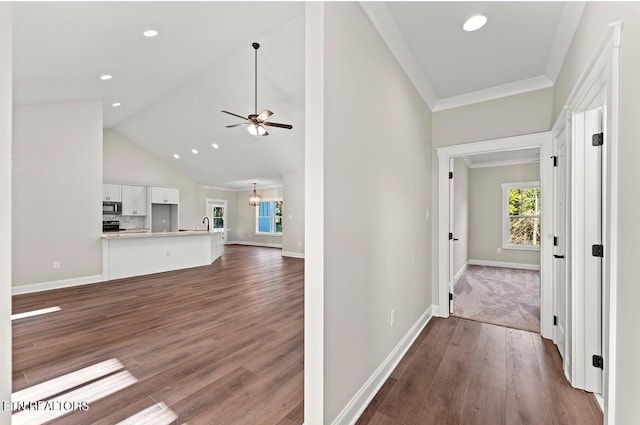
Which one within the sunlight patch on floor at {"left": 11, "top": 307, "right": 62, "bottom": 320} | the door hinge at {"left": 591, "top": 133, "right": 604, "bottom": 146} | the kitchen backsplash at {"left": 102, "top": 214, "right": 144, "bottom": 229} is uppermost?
the door hinge at {"left": 591, "top": 133, "right": 604, "bottom": 146}

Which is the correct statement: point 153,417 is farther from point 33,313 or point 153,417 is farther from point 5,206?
point 33,313

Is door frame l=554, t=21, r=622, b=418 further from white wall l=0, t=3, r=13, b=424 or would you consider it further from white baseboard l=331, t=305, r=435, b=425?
white wall l=0, t=3, r=13, b=424

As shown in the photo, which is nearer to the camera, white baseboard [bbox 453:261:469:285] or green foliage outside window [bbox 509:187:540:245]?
white baseboard [bbox 453:261:469:285]

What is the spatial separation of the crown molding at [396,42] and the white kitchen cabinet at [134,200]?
28.2 feet

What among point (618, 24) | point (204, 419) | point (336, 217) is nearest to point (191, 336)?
point (204, 419)

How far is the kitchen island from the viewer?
16.9ft

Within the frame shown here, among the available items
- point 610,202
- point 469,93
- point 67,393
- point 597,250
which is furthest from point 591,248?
point 67,393

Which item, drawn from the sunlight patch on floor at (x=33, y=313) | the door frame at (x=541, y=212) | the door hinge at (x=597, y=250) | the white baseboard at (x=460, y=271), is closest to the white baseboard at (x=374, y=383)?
the door frame at (x=541, y=212)

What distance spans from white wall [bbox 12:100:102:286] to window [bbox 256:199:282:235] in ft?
21.5

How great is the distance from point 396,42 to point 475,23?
1.95ft

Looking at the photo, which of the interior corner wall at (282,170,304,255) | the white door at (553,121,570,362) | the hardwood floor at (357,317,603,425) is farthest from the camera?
the interior corner wall at (282,170,304,255)

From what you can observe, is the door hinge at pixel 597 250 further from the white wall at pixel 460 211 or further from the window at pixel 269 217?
the window at pixel 269 217

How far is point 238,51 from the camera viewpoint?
4207 millimetres

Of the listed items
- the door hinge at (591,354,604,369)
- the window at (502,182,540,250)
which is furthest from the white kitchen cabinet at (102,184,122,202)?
the window at (502,182,540,250)
